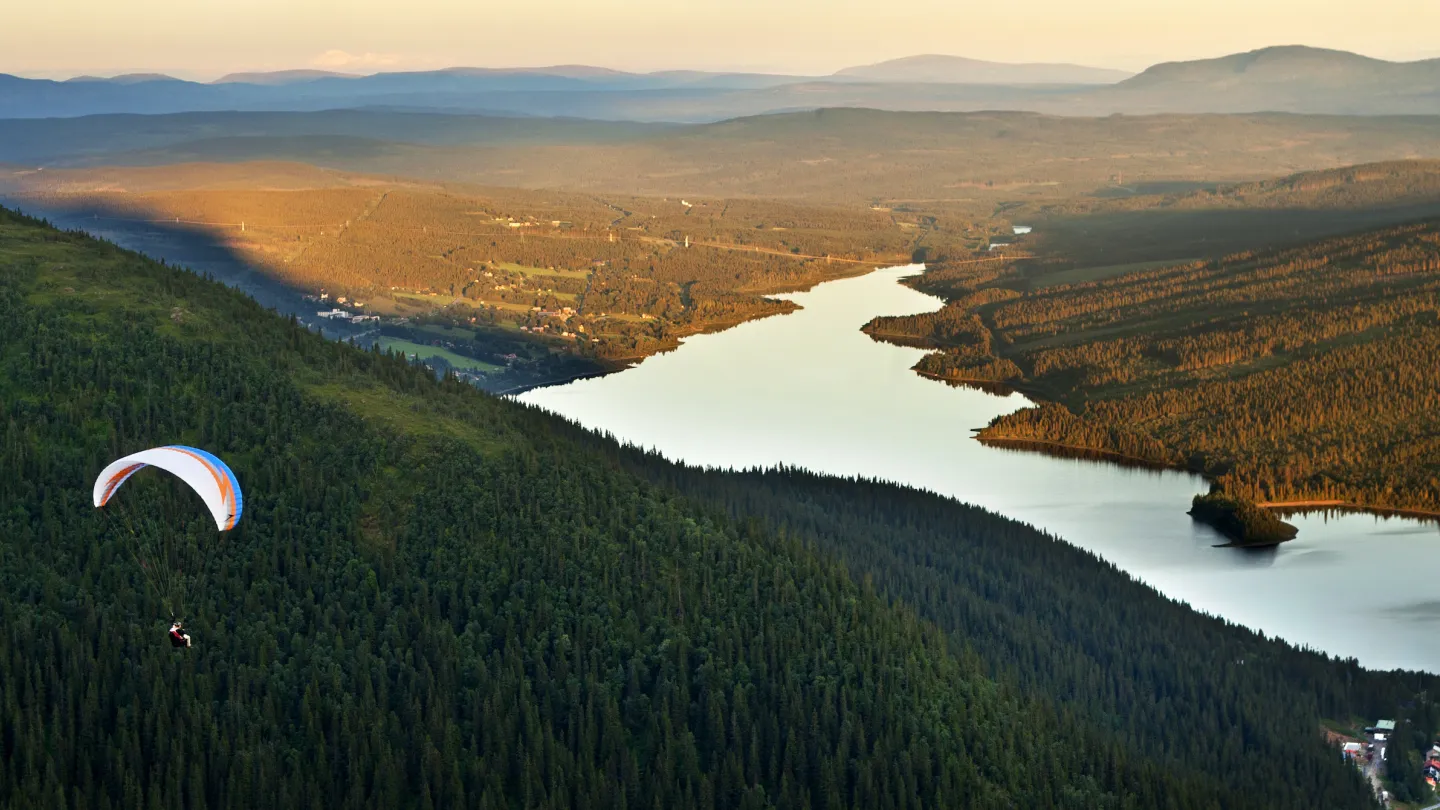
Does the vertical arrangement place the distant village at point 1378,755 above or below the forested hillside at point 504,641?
below

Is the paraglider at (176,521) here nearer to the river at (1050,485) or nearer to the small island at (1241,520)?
the river at (1050,485)

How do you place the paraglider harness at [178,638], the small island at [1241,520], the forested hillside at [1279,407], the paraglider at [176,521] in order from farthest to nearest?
the forested hillside at [1279,407] < the small island at [1241,520] < the paraglider harness at [178,638] < the paraglider at [176,521]

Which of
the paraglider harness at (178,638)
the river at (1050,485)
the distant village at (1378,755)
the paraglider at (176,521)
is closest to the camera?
the paraglider at (176,521)

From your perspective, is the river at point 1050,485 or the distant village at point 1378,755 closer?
the distant village at point 1378,755

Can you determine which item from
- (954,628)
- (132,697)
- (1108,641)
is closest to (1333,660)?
(1108,641)

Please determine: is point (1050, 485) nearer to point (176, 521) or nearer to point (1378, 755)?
point (1378, 755)

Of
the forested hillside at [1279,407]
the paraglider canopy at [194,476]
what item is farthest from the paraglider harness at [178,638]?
the forested hillside at [1279,407]
